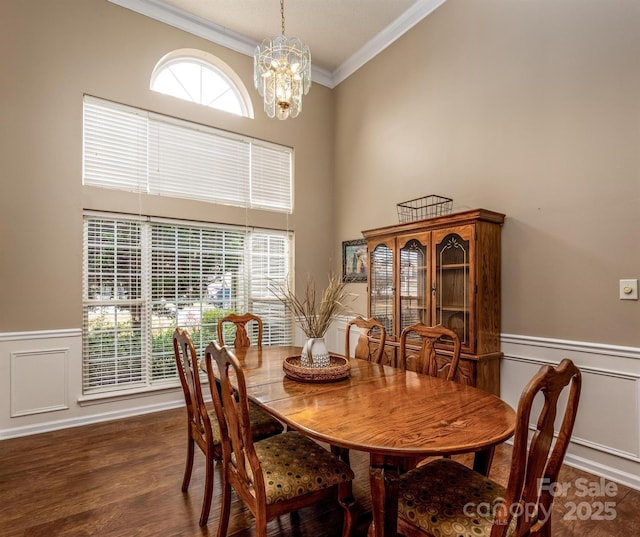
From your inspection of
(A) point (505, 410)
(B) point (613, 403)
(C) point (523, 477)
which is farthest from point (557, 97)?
(C) point (523, 477)

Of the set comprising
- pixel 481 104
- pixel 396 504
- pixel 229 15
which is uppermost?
pixel 229 15

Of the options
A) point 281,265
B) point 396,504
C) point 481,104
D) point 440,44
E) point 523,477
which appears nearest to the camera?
point 523,477

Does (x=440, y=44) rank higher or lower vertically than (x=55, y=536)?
higher

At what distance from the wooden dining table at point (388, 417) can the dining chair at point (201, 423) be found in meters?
0.27

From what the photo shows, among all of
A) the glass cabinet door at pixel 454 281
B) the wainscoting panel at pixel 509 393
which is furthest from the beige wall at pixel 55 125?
the glass cabinet door at pixel 454 281

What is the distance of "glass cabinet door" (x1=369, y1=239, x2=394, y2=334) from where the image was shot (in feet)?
11.4

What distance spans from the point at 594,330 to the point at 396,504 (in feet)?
6.34

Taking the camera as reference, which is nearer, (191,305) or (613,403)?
(613,403)

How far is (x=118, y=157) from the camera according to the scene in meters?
3.46

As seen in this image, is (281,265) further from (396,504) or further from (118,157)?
(396,504)

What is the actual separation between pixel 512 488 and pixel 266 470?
3.07 feet

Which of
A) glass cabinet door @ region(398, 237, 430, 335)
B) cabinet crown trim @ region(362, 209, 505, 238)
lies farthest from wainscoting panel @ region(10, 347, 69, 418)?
cabinet crown trim @ region(362, 209, 505, 238)

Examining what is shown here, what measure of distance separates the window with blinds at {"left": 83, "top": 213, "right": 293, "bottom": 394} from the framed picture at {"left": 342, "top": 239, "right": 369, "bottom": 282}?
985 mm

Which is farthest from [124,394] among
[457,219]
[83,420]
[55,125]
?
[457,219]
